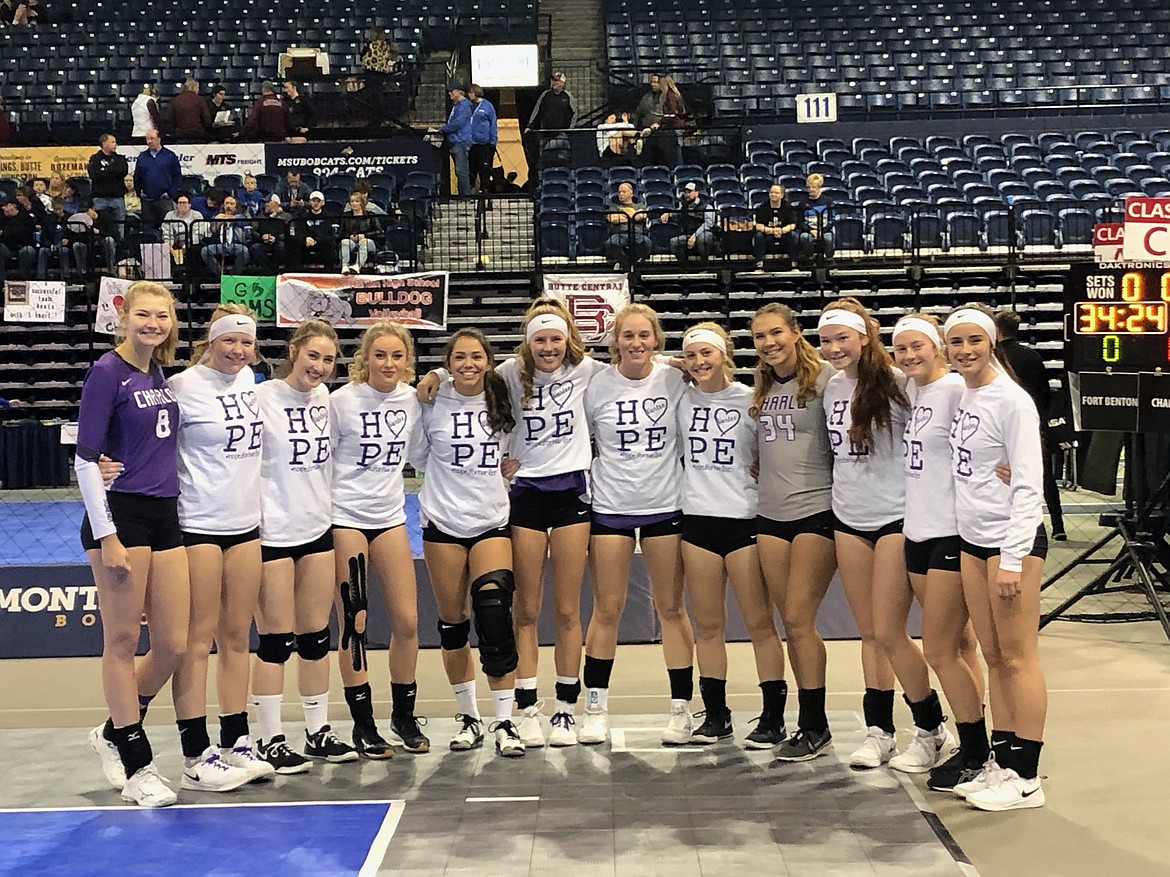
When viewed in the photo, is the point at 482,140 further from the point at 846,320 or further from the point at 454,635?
the point at 846,320

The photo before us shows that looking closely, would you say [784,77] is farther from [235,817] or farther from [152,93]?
[235,817]

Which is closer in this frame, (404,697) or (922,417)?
(922,417)

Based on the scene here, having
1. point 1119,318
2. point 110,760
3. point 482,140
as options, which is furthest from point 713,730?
point 482,140

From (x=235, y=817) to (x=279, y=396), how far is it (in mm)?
1690

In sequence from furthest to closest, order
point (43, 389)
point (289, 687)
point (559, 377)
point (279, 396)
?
point (43, 389) < point (289, 687) < point (559, 377) < point (279, 396)

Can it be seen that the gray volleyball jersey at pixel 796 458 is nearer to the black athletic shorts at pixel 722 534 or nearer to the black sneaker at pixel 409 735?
the black athletic shorts at pixel 722 534

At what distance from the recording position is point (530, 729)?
5523 mm

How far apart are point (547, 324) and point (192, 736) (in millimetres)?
2266

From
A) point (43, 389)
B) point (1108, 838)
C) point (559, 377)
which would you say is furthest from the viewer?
point (43, 389)

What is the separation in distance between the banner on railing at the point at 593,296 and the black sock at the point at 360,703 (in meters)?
7.94

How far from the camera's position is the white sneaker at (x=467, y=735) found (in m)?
5.46

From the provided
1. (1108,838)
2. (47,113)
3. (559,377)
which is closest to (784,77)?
A: (47,113)

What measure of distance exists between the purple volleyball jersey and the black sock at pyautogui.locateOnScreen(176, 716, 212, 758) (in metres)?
0.96

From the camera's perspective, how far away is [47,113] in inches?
722
